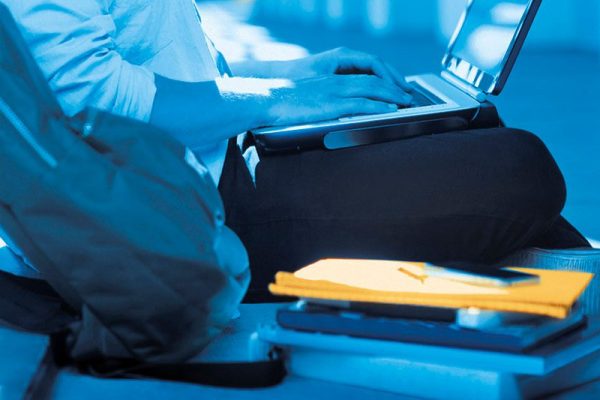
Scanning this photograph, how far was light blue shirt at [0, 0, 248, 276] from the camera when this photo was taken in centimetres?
118

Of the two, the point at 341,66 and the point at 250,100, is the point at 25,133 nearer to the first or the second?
the point at 250,100

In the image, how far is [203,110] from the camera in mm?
1247

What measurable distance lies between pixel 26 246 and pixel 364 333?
36cm

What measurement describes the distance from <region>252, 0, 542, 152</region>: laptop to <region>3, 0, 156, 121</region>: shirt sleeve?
19cm

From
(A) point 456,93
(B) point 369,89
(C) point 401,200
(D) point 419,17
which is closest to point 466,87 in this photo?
(A) point 456,93

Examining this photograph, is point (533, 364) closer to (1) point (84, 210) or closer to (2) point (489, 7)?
(1) point (84, 210)

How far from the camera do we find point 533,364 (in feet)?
2.88

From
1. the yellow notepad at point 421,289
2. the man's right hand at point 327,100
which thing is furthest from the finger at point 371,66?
the yellow notepad at point 421,289

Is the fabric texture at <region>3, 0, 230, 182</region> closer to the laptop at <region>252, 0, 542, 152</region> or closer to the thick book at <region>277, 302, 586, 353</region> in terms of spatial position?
the laptop at <region>252, 0, 542, 152</region>

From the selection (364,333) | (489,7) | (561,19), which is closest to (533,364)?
(364,333)

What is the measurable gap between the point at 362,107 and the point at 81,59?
386mm

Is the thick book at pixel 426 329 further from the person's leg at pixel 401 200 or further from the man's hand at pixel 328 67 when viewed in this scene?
the man's hand at pixel 328 67

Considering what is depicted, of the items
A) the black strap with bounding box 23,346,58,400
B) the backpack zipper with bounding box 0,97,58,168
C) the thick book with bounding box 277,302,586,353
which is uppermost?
the backpack zipper with bounding box 0,97,58,168

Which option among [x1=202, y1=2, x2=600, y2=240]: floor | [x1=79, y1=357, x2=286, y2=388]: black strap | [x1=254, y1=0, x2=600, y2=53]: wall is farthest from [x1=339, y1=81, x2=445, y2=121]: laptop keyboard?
[x1=254, y1=0, x2=600, y2=53]: wall
